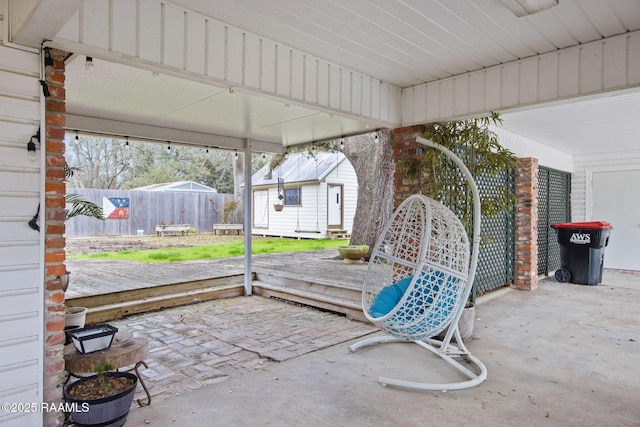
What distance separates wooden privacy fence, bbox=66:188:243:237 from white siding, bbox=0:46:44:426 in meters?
12.3

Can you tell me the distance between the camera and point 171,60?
2.73 m

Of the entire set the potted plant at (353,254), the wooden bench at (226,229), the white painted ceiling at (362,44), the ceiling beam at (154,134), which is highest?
the white painted ceiling at (362,44)

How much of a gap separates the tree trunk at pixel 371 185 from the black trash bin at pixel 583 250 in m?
3.50

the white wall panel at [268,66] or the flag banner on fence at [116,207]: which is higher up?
the white wall panel at [268,66]

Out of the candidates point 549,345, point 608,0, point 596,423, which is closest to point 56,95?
point 608,0

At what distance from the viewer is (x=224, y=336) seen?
4.31m

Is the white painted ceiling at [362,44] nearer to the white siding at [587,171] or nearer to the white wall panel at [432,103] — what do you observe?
the white wall panel at [432,103]

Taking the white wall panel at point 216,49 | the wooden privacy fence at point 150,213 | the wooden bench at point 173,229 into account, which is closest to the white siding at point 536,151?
the white wall panel at point 216,49

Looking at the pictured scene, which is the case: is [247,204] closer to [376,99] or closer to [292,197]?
[376,99]

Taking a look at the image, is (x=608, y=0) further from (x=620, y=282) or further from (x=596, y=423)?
(x=620, y=282)

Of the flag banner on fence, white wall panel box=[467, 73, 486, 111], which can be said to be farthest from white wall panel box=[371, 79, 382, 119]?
the flag banner on fence

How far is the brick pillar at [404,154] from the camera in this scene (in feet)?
14.6

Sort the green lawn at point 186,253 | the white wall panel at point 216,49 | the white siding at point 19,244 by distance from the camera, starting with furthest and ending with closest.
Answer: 1. the green lawn at point 186,253
2. the white wall panel at point 216,49
3. the white siding at point 19,244

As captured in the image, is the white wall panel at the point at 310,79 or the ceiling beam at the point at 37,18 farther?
the white wall panel at the point at 310,79
